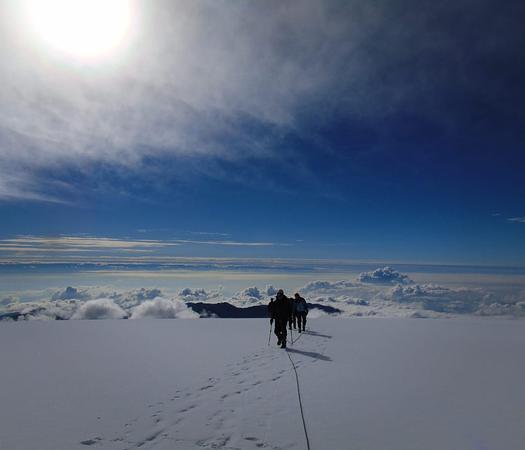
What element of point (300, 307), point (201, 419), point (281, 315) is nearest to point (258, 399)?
point (201, 419)

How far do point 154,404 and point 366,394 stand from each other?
191 inches

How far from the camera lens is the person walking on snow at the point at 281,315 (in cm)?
1519

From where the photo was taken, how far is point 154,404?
756 centimetres

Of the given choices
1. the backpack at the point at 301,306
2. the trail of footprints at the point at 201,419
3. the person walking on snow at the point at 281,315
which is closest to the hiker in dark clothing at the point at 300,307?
the backpack at the point at 301,306

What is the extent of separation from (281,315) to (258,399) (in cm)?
766

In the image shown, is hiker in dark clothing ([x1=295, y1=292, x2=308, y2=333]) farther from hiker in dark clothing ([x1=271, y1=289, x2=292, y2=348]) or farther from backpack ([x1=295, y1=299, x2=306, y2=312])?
hiker in dark clothing ([x1=271, y1=289, x2=292, y2=348])

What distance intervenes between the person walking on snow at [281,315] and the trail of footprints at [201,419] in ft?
16.7

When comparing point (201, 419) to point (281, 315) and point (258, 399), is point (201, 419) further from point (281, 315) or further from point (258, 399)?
point (281, 315)

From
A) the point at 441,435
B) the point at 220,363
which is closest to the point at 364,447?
the point at 441,435

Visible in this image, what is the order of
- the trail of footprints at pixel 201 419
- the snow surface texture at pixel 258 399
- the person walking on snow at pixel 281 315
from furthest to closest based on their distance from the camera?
the person walking on snow at pixel 281 315, the snow surface texture at pixel 258 399, the trail of footprints at pixel 201 419

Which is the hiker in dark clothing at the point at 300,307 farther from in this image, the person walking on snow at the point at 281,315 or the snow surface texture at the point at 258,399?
the snow surface texture at the point at 258,399

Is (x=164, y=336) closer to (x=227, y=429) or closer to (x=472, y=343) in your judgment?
(x=227, y=429)

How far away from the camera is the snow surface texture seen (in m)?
5.90

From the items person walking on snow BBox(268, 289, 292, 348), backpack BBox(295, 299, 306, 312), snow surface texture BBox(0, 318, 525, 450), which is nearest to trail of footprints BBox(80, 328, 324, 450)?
snow surface texture BBox(0, 318, 525, 450)
